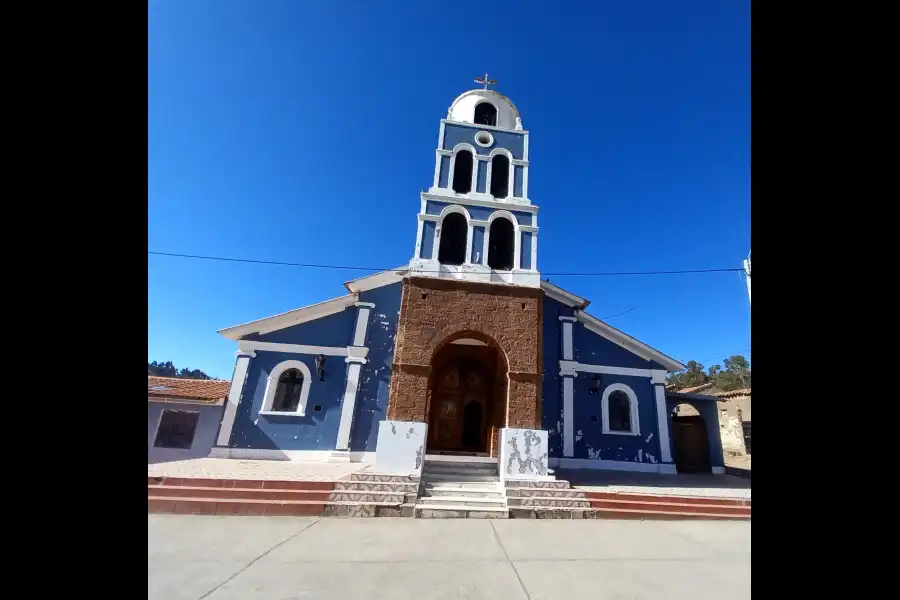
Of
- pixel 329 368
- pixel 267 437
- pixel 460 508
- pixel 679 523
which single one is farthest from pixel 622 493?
pixel 267 437

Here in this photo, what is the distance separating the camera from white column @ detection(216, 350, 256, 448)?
1108 cm

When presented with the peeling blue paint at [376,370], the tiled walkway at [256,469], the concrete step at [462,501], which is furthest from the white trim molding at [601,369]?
the tiled walkway at [256,469]

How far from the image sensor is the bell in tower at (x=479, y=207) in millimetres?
10312

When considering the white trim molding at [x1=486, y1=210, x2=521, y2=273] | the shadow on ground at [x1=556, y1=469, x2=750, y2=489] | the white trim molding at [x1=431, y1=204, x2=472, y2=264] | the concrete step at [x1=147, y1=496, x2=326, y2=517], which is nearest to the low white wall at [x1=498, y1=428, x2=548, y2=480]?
the shadow on ground at [x1=556, y1=469, x2=750, y2=489]

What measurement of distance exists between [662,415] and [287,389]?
12.0 m

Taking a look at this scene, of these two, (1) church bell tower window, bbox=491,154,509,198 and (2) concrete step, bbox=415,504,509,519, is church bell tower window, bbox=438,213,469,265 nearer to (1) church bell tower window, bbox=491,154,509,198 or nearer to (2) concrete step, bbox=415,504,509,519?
(1) church bell tower window, bbox=491,154,509,198

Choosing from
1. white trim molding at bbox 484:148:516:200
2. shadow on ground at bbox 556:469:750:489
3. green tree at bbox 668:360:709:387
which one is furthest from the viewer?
green tree at bbox 668:360:709:387

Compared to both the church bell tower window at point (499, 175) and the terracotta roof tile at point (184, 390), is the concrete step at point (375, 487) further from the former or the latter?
the church bell tower window at point (499, 175)

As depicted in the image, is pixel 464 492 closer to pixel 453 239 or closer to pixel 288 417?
pixel 288 417

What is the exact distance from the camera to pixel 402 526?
6.61 meters

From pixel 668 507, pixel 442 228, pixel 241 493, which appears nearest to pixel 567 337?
pixel 442 228

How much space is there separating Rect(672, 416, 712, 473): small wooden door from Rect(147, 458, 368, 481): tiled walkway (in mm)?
11503
